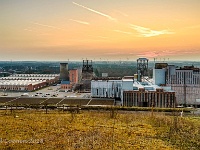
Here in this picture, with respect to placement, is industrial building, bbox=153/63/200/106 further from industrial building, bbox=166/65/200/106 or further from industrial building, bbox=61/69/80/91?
industrial building, bbox=61/69/80/91

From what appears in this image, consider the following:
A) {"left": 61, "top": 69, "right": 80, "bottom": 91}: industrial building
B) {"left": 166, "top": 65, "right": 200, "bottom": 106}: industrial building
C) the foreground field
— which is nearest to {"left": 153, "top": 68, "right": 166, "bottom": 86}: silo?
{"left": 166, "top": 65, "right": 200, "bottom": 106}: industrial building

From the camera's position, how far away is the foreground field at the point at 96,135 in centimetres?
588

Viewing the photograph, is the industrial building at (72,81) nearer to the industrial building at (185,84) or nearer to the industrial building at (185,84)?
the industrial building at (185,84)

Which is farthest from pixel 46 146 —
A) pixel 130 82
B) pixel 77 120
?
pixel 130 82

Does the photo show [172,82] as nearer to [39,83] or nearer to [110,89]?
[110,89]

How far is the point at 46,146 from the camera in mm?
5734

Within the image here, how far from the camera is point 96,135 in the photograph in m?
6.79

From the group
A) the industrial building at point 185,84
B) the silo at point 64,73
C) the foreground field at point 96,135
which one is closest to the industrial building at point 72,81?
the silo at point 64,73

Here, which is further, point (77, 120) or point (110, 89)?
point (110, 89)

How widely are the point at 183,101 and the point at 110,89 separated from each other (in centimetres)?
589

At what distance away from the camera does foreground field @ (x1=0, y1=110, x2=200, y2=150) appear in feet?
19.3

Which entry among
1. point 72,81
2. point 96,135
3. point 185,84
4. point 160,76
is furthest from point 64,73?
point 96,135

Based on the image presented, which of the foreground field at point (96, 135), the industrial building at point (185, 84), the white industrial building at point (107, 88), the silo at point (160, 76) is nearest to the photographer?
the foreground field at point (96, 135)

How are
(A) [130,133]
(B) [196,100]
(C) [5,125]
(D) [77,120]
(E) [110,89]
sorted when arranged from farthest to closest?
(E) [110,89]
(B) [196,100]
(D) [77,120]
(C) [5,125]
(A) [130,133]
